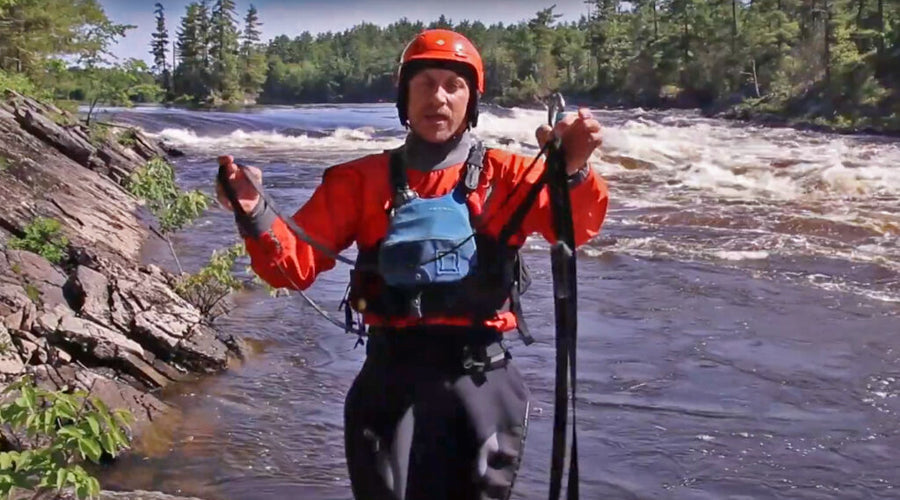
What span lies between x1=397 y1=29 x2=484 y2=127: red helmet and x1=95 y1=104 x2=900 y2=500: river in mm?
410

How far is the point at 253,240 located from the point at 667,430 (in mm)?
4764

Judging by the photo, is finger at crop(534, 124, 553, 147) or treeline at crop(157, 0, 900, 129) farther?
treeline at crop(157, 0, 900, 129)

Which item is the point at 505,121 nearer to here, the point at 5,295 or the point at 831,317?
the point at 831,317

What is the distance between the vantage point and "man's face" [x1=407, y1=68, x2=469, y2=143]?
2584 millimetres

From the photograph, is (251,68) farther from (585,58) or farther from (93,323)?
(93,323)

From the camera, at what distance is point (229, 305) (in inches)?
385

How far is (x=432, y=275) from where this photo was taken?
2496mm

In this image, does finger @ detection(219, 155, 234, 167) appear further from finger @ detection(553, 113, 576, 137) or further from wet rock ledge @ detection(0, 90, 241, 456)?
wet rock ledge @ detection(0, 90, 241, 456)

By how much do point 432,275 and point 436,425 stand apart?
0.42 m

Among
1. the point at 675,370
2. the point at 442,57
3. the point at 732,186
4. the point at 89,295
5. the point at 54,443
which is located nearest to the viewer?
the point at 442,57

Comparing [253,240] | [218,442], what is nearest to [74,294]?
[218,442]

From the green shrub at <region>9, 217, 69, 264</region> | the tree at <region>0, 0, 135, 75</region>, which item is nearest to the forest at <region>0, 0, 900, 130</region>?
the tree at <region>0, 0, 135, 75</region>

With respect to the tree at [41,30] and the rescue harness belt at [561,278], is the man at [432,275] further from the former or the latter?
the tree at [41,30]

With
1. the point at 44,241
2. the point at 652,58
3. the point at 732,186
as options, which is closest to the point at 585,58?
the point at 652,58
